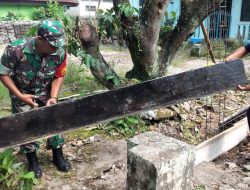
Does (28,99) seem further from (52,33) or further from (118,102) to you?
(118,102)

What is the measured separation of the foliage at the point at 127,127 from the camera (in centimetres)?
442

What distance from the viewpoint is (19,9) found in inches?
739

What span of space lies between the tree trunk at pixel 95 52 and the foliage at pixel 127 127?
0.72 m

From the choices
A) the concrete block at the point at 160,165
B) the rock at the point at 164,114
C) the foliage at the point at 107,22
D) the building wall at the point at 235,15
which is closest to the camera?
the concrete block at the point at 160,165

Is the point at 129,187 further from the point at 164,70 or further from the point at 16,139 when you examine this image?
the point at 164,70

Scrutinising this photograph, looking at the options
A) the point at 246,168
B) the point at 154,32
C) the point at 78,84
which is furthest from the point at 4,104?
the point at 246,168

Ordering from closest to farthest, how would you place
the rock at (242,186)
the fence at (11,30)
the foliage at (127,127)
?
1. the rock at (242,186)
2. the foliage at (127,127)
3. the fence at (11,30)

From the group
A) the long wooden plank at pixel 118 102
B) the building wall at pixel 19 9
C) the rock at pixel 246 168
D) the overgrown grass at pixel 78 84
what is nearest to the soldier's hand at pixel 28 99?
the long wooden plank at pixel 118 102

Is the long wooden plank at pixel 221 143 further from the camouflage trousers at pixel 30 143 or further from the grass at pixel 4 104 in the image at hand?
the grass at pixel 4 104

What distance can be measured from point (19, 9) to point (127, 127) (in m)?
16.6

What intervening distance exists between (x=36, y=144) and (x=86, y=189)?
27.8 inches

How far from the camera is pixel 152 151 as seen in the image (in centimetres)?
208

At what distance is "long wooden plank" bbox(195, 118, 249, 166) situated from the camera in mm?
3646

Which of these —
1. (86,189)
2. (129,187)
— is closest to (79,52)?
(86,189)
